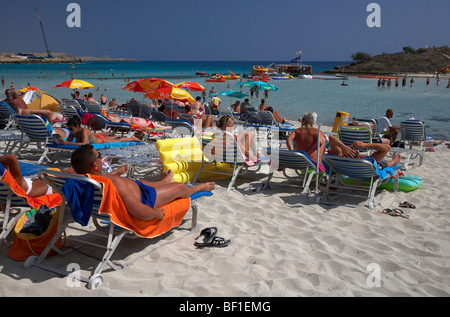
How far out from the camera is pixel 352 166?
4.75 meters

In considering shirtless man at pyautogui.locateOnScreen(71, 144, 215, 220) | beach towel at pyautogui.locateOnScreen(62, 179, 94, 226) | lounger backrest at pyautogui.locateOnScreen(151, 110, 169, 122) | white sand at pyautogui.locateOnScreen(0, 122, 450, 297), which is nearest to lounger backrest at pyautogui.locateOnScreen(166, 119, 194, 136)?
lounger backrest at pyautogui.locateOnScreen(151, 110, 169, 122)

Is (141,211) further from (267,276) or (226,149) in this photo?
(226,149)

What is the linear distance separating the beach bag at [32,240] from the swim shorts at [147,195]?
0.73m

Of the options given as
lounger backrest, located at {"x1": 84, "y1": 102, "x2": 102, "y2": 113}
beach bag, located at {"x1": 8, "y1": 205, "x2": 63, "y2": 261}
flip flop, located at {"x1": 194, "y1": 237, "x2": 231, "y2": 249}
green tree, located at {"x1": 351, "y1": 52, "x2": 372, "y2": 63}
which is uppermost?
green tree, located at {"x1": 351, "y1": 52, "x2": 372, "y2": 63}

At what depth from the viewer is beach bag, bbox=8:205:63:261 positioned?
3.07 m

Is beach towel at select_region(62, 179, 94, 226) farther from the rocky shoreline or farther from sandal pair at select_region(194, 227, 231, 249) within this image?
the rocky shoreline

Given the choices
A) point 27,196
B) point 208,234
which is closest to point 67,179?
point 27,196

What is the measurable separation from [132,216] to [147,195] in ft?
0.85

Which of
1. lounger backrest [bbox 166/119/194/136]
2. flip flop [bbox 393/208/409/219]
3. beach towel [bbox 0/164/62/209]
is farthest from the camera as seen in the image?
lounger backrest [bbox 166/119/194/136]

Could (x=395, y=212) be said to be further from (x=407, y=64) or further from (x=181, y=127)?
(x=407, y=64)

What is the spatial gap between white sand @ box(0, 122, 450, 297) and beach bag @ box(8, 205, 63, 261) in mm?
97
